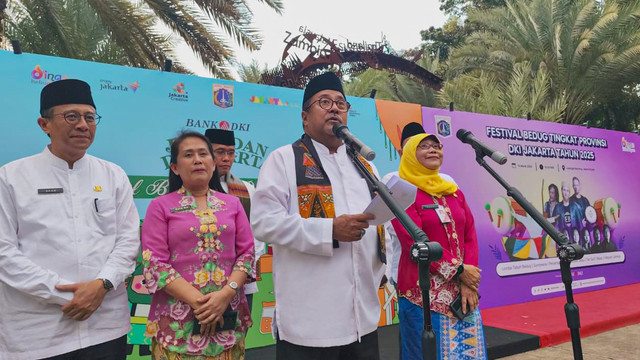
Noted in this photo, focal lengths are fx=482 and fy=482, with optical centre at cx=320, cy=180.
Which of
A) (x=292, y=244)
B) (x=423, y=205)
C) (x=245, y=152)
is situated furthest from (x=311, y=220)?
(x=245, y=152)

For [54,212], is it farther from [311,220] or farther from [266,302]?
[266,302]

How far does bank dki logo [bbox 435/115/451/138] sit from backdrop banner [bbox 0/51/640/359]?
0.04 ft

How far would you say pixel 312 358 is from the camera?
2037 mm

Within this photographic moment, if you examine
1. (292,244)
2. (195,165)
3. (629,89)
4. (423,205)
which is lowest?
(292,244)

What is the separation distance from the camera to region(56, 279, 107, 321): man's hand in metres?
2.10

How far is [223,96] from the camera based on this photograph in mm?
4320

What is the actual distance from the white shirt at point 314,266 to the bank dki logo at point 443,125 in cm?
384

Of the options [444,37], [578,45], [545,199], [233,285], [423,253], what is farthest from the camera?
[444,37]

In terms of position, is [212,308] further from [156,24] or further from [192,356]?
[156,24]

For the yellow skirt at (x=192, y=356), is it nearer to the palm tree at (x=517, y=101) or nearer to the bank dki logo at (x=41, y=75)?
the bank dki logo at (x=41, y=75)

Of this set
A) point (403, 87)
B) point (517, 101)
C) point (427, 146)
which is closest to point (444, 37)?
point (403, 87)

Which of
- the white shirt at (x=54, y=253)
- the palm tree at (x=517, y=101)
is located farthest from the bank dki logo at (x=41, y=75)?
the palm tree at (x=517, y=101)

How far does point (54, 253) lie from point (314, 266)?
46.3 inches

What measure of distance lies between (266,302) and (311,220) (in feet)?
8.26
